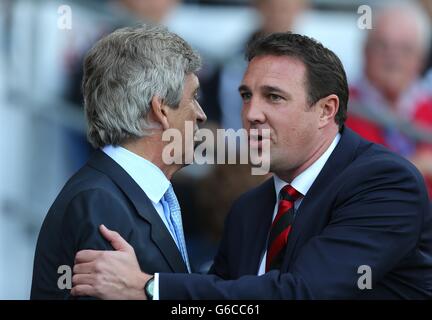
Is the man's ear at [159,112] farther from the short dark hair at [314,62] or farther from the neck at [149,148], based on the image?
the short dark hair at [314,62]

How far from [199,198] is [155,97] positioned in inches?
78.8

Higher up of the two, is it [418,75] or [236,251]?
[418,75]

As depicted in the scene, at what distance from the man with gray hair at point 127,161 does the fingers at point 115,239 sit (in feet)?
0.06

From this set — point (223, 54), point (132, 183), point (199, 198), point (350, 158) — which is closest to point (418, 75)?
point (223, 54)

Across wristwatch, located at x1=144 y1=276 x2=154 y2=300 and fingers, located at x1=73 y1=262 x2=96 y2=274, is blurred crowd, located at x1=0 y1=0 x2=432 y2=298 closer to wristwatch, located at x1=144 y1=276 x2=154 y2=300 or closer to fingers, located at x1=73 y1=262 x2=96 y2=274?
wristwatch, located at x1=144 y1=276 x2=154 y2=300

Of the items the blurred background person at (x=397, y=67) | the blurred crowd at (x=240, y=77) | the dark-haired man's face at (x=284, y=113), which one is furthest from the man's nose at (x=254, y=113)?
the blurred background person at (x=397, y=67)

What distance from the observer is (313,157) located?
11.3ft

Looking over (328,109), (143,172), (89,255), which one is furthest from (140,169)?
(328,109)

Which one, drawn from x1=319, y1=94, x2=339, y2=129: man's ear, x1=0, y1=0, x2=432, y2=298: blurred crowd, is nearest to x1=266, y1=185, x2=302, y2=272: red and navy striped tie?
x1=319, y1=94, x2=339, y2=129: man's ear

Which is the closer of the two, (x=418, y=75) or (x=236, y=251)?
(x=236, y=251)

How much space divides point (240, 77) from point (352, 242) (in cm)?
234

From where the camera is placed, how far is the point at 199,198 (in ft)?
17.1
